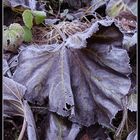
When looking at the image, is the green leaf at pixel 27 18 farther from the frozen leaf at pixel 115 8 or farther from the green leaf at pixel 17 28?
the frozen leaf at pixel 115 8

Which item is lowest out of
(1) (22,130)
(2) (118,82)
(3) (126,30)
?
(1) (22,130)

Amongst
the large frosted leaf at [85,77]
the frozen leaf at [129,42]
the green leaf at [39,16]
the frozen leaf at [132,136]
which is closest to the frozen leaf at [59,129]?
the large frosted leaf at [85,77]

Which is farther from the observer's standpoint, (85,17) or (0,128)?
(85,17)

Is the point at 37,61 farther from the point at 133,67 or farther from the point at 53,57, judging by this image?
the point at 133,67

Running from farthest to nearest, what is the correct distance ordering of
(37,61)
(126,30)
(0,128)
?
1. (126,30)
2. (37,61)
3. (0,128)

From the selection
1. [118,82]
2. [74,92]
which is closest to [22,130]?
[74,92]

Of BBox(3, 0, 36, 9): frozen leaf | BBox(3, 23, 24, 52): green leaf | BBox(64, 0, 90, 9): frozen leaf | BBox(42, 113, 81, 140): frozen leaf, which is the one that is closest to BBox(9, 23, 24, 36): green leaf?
BBox(3, 23, 24, 52): green leaf

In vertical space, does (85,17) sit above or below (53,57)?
above

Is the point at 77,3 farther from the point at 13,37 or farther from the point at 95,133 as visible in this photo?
the point at 95,133

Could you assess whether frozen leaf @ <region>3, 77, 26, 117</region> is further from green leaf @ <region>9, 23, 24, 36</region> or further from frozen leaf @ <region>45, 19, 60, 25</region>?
frozen leaf @ <region>45, 19, 60, 25</region>
